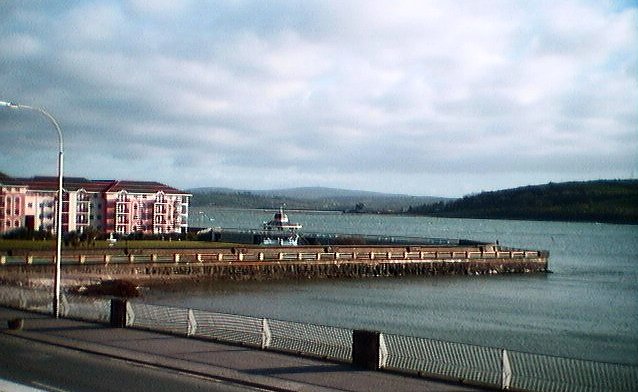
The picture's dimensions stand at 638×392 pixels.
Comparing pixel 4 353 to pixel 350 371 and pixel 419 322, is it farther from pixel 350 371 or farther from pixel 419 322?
pixel 419 322

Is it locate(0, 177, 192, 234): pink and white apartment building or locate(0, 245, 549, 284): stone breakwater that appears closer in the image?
locate(0, 245, 549, 284): stone breakwater

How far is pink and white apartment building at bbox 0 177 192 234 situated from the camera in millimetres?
73250

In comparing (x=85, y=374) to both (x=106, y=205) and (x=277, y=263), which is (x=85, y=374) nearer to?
(x=277, y=263)

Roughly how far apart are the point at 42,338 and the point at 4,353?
6.60 feet

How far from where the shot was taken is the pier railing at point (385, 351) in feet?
56.1

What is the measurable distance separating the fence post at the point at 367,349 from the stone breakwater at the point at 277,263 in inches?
1165

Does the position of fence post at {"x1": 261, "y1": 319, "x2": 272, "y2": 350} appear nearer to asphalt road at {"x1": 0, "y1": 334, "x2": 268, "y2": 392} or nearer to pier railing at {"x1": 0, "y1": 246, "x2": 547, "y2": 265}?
asphalt road at {"x1": 0, "y1": 334, "x2": 268, "y2": 392}

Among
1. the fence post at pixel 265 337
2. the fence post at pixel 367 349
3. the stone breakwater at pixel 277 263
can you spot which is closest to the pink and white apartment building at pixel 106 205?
the stone breakwater at pixel 277 263

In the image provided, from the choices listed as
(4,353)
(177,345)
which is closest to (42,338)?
(4,353)

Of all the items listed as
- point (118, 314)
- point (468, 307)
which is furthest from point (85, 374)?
point (468, 307)

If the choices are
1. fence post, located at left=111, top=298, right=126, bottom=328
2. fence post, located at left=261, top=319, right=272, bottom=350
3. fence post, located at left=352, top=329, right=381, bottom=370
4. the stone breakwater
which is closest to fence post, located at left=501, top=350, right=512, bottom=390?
fence post, located at left=352, top=329, right=381, bottom=370

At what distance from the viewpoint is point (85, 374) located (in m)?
16.5

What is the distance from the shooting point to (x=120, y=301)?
75.2 ft

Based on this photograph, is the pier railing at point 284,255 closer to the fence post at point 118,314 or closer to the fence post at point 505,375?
the fence post at point 118,314
